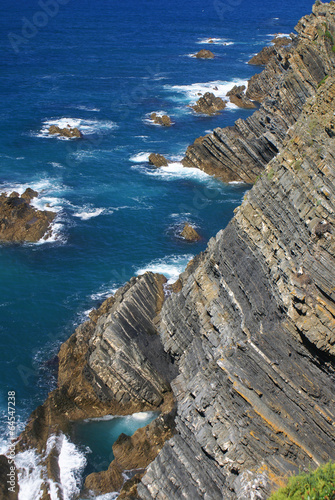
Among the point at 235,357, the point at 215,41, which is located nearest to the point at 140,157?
the point at 235,357

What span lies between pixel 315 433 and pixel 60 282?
112 feet

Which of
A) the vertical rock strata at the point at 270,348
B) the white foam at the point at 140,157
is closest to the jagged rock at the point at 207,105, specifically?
the white foam at the point at 140,157

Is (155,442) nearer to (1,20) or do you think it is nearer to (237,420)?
(237,420)

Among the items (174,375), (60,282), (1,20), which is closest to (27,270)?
(60,282)

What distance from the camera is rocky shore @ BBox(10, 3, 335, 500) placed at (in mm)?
24641

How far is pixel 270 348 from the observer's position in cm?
2573

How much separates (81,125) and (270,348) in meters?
75.3

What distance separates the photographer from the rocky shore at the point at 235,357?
2464 centimetres

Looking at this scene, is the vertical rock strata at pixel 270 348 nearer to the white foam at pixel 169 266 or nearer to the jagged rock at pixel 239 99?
the white foam at pixel 169 266

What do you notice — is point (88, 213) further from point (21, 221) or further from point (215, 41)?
point (215, 41)

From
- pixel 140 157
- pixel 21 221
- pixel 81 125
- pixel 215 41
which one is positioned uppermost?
pixel 215 41
